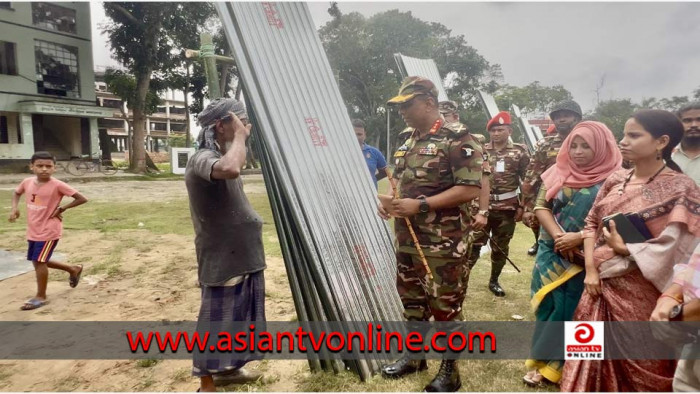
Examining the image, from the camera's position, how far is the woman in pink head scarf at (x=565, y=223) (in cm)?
234

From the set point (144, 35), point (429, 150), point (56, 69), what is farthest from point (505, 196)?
point (56, 69)

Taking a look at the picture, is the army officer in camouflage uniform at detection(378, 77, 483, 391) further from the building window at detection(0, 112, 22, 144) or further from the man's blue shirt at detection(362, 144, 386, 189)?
the building window at detection(0, 112, 22, 144)

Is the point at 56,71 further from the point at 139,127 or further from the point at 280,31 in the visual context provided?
the point at 280,31

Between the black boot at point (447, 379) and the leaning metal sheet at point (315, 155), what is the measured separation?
22.4 inches

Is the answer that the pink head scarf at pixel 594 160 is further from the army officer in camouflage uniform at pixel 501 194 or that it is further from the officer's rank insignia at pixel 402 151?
the army officer in camouflage uniform at pixel 501 194

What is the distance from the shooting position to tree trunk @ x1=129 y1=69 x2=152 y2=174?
65.9ft

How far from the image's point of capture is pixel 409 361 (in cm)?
261

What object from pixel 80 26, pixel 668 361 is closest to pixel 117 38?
pixel 80 26

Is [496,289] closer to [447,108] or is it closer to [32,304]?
[447,108]

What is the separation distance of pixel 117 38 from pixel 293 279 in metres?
21.4

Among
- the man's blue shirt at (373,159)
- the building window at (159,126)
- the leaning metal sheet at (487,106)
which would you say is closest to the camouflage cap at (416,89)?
the man's blue shirt at (373,159)

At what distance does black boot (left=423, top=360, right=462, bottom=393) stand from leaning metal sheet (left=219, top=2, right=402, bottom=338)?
1.87 feet

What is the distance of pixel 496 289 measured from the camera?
13.6 ft

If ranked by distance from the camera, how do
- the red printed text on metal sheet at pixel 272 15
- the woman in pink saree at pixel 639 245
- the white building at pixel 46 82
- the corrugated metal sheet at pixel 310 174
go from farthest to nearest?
the white building at pixel 46 82 → the red printed text on metal sheet at pixel 272 15 → the corrugated metal sheet at pixel 310 174 → the woman in pink saree at pixel 639 245
